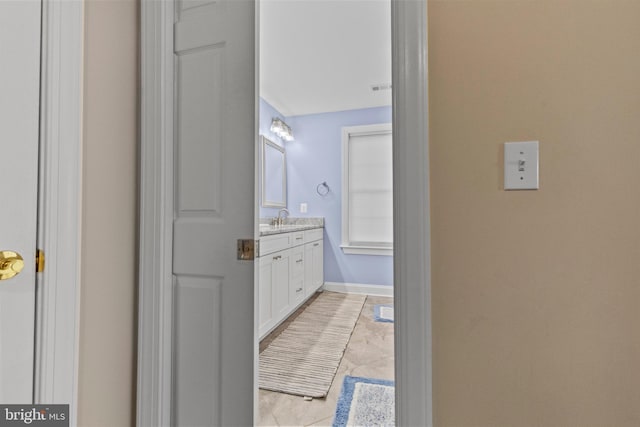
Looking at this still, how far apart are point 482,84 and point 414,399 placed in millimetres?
838

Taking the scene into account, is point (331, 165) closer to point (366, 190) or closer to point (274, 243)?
point (366, 190)

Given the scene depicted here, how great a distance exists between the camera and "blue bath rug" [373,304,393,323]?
2.98 m

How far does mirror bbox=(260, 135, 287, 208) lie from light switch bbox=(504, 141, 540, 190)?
9.91 ft

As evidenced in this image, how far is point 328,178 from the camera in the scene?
4.16 metres

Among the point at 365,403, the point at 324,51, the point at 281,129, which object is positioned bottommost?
the point at 365,403

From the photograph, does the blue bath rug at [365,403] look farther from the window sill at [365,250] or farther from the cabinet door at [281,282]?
the window sill at [365,250]

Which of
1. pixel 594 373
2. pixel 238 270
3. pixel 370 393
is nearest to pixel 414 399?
pixel 594 373

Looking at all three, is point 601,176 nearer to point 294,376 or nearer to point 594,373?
point 594,373

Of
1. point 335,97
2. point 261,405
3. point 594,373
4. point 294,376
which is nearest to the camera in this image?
point 594,373

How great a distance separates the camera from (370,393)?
1.73 m

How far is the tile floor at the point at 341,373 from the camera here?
1.54 meters

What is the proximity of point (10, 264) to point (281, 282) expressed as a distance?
2.07 metres

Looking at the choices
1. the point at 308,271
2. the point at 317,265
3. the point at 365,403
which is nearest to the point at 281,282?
the point at 308,271

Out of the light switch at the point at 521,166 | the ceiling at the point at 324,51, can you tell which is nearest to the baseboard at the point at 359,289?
the ceiling at the point at 324,51
